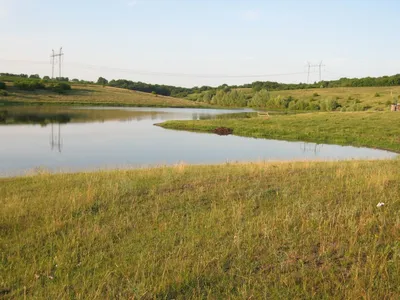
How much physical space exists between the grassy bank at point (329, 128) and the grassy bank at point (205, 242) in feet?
87.5

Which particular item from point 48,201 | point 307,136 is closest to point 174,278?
point 48,201

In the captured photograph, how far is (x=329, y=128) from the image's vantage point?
4166cm

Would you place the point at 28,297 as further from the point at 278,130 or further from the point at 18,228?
the point at 278,130

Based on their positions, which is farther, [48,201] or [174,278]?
[48,201]

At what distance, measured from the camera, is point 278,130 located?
43.1 m

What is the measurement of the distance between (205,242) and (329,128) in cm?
3912

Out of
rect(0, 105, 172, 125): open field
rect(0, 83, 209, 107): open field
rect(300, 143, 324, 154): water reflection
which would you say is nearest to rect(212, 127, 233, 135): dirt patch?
rect(300, 143, 324, 154): water reflection

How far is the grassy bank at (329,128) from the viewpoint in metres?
34.7

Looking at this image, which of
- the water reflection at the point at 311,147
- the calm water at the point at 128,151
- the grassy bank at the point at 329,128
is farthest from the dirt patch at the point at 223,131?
the water reflection at the point at 311,147

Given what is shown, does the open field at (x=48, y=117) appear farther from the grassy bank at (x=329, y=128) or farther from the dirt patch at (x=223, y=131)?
the dirt patch at (x=223, y=131)

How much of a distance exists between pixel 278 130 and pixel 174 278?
1570 inches

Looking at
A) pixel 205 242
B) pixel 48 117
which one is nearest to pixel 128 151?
pixel 205 242

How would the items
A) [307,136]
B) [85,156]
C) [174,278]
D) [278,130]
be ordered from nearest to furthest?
[174,278] → [85,156] → [307,136] → [278,130]

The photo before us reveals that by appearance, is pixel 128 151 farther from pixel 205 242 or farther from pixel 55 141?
pixel 205 242
